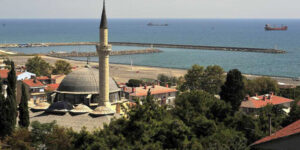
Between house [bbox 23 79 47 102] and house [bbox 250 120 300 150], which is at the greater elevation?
house [bbox 250 120 300 150]

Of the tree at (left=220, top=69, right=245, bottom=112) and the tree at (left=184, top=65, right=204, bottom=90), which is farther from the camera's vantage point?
the tree at (left=184, top=65, right=204, bottom=90)

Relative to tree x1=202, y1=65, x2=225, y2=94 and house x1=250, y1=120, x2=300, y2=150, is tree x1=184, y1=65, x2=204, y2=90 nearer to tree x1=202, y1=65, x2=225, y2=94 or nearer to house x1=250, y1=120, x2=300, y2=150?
tree x1=202, y1=65, x2=225, y2=94

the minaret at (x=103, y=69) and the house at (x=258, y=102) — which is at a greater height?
the minaret at (x=103, y=69)

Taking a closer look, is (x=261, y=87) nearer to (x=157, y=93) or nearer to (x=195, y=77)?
(x=195, y=77)

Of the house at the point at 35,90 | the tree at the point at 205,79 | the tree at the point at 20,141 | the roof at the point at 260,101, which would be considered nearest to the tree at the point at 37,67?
the house at the point at 35,90

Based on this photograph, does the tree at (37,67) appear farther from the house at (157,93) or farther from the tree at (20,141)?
the tree at (20,141)

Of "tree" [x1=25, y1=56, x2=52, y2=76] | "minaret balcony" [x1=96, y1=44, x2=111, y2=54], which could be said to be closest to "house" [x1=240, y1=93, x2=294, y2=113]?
"minaret balcony" [x1=96, y1=44, x2=111, y2=54]

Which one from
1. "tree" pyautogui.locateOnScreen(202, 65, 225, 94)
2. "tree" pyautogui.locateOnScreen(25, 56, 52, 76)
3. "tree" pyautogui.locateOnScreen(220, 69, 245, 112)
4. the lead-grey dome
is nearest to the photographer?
the lead-grey dome

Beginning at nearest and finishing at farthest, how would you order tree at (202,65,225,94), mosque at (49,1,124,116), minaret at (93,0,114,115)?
minaret at (93,0,114,115) < mosque at (49,1,124,116) < tree at (202,65,225,94)

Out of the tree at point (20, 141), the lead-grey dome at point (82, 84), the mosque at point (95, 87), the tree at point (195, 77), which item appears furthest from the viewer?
the tree at point (195, 77)
